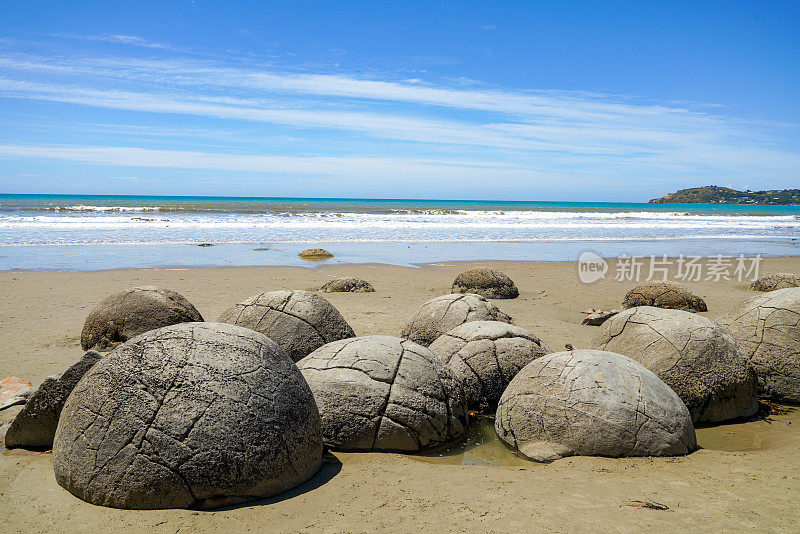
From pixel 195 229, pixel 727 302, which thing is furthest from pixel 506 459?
pixel 195 229

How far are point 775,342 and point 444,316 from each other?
3846 millimetres

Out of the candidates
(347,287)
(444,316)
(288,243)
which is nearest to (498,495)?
(444,316)

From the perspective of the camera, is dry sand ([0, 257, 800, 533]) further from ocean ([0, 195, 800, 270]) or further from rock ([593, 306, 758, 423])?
ocean ([0, 195, 800, 270])

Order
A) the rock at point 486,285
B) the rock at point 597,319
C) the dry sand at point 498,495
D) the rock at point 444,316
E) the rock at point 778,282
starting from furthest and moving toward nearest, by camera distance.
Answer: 1. the rock at point 486,285
2. the rock at point 778,282
3. the rock at point 597,319
4. the rock at point 444,316
5. the dry sand at point 498,495

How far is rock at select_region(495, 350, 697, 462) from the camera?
4.84m

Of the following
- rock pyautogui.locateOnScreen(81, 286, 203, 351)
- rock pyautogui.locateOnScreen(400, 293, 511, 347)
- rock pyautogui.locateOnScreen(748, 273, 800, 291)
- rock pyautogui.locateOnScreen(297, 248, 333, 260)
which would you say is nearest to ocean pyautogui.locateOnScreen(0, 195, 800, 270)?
rock pyautogui.locateOnScreen(297, 248, 333, 260)

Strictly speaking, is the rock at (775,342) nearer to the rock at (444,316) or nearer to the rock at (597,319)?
the rock at (444,316)

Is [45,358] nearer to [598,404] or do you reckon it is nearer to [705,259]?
[598,404]

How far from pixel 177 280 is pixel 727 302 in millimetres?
12583

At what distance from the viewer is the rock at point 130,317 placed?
8.02m

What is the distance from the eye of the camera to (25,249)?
20.8 meters

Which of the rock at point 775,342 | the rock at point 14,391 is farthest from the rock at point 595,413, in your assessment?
the rock at point 14,391

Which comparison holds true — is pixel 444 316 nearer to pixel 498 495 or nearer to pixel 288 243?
pixel 498 495

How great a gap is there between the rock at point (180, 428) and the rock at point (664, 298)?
9.28m
